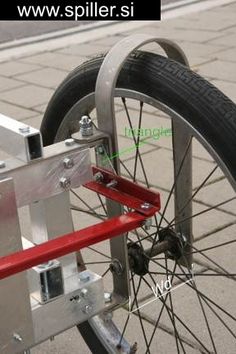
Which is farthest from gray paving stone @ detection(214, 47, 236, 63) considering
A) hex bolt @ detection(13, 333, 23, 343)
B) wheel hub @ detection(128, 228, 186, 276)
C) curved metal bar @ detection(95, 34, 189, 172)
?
hex bolt @ detection(13, 333, 23, 343)

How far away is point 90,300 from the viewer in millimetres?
1740

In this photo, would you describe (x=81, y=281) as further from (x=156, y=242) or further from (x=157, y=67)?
(x=157, y=67)

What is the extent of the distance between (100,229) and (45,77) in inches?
171

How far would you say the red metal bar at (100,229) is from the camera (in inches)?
56.7

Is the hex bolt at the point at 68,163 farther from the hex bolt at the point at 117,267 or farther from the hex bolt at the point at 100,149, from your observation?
the hex bolt at the point at 117,267

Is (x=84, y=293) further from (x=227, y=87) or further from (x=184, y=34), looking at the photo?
(x=184, y=34)

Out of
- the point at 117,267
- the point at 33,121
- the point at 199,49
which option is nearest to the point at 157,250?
the point at 117,267

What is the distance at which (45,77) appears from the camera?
5.74 m

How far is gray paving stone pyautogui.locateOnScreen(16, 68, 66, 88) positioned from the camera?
18.3 feet

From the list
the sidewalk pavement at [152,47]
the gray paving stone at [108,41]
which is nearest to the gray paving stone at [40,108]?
the sidewalk pavement at [152,47]

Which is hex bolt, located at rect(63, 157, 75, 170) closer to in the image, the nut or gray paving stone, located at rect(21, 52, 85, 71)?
the nut

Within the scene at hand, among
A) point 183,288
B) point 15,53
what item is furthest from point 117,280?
point 15,53

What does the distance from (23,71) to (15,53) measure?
0.83 meters

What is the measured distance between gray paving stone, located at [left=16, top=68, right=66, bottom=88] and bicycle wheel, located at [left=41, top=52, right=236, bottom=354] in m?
2.12
